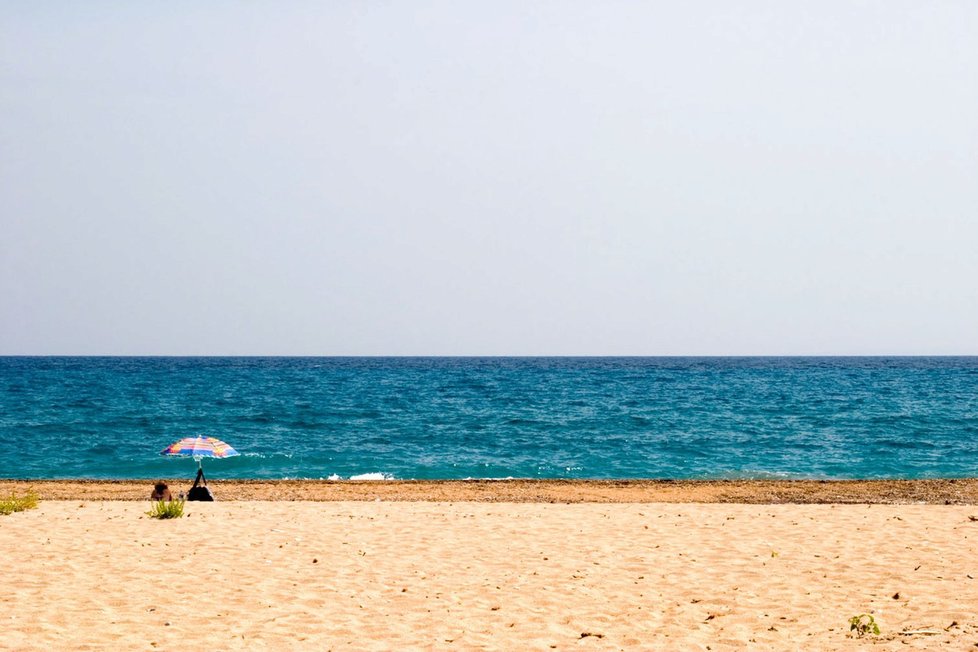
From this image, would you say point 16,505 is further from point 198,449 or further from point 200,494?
point 198,449

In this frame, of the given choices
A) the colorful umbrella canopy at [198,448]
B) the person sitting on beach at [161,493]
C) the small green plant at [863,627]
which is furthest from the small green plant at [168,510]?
the small green plant at [863,627]

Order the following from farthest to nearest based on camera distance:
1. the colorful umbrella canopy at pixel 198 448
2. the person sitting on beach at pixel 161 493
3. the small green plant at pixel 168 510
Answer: the colorful umbrella canopy at pixel 198 448 → the person sitting on beach at pixel 161 493 → the small green plant at pixel 168 510

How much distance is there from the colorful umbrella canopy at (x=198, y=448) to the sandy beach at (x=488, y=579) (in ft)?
10.1

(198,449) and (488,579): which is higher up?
(198,449)

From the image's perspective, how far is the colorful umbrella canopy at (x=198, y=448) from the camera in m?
21.8

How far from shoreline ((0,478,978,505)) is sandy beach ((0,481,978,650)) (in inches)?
167

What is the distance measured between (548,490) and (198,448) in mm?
9806

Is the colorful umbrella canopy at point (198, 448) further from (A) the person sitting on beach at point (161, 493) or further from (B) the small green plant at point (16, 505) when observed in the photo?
(B) the small green plant at point (16, 505)

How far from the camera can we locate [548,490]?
25469 millimetres

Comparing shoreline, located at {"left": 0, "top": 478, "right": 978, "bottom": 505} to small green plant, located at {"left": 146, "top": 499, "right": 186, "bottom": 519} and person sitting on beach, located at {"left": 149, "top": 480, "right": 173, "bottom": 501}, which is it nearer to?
person sitting on beach, located at {"left": 149, "top": 480, "right": 173, "bottom": 501}

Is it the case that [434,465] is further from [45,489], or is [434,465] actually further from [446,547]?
[446,547]

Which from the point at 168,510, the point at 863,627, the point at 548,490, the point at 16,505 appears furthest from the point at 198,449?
the point at 863,627

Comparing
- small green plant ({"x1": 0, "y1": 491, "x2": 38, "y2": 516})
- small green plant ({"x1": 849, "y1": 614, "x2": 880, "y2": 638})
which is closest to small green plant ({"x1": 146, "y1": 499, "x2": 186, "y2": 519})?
small green plant ({"x1": 0, "y1": 491, "x2": 38, "y2": 516})

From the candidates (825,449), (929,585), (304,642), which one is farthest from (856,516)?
(825,449)
